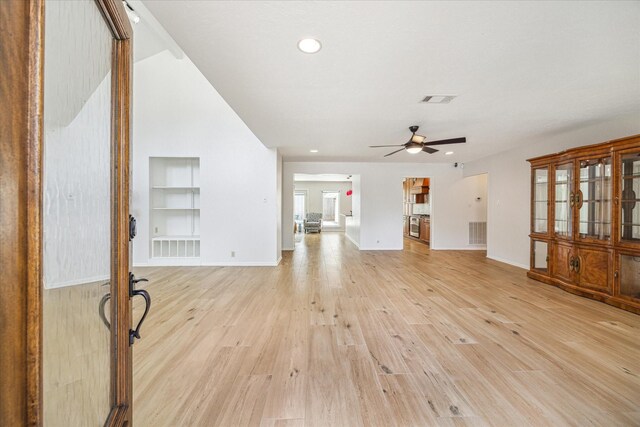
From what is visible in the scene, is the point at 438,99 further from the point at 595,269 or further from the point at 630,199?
the point at 595,269

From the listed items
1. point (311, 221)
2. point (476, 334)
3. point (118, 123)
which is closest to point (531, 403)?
point (476, 334)

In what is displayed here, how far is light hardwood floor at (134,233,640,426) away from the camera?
5.33 feet

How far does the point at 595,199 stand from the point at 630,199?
1.32 feet

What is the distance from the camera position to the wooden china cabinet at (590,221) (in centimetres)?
317

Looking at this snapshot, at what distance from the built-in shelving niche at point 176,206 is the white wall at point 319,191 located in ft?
24.7

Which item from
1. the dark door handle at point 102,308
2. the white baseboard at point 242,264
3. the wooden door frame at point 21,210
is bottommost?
the white baseboard at point 242,264

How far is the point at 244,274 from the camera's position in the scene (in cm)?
489

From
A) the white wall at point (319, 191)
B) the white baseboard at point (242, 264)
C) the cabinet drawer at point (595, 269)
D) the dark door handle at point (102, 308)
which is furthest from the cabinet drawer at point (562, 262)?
the white wall at point (319, 191)

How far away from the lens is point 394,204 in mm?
7480

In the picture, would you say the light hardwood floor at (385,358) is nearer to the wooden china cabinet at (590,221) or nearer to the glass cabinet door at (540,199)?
the wooden china cabinet at (590,221)

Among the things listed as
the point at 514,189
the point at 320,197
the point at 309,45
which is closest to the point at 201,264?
the point at 309,45

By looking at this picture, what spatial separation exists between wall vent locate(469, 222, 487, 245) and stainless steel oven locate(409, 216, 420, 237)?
1.92 m

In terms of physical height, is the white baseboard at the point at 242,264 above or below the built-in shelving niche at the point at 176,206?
below

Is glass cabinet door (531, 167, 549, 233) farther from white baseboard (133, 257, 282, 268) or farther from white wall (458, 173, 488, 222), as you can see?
white baseboard (133, 257, 282, 268)
